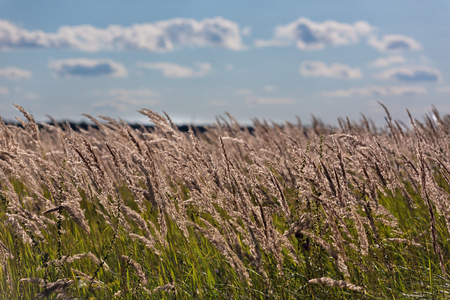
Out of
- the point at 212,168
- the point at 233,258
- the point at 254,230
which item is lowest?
the point at 233,258

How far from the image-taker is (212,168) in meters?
2.47

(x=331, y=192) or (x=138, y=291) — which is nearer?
(x=331, y=192)

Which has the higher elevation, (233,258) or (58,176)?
(58,176)

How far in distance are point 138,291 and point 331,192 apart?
1.41 metres

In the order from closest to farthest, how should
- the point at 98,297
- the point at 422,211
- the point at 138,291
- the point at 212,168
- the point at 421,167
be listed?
the point at 421,167
the point at 212,168
the point at 138,291
the point at 98,297
the point at 422,211

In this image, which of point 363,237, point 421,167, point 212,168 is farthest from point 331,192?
point 212,168

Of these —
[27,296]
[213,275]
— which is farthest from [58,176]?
[213,275]

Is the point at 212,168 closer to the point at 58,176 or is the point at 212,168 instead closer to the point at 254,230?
the point at 254,230

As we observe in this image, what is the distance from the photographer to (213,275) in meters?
3.04

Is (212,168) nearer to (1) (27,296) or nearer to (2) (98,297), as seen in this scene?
(2) (98,297)

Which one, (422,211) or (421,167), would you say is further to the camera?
(422,211)

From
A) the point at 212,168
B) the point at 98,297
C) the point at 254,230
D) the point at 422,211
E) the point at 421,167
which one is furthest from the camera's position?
the point at 422,211

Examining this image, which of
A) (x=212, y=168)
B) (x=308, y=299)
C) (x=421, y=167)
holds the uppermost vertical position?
(x=212, y=168)

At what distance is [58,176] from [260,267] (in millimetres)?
1552
